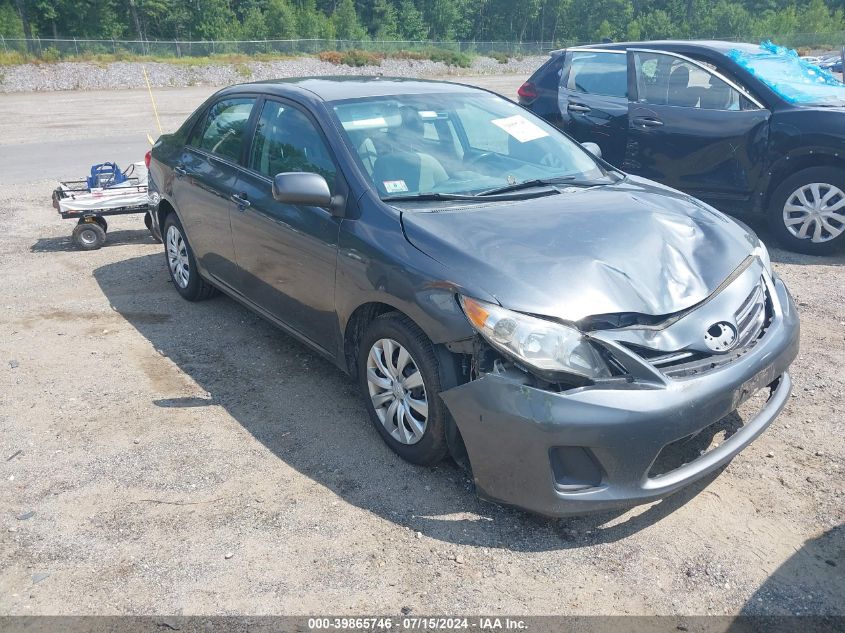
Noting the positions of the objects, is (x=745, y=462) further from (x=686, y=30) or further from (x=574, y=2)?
(x=574, y=2)

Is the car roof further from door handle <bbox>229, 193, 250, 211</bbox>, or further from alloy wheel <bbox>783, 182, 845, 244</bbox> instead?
alloy wheel <bbox>783, 182, 845, 244</bbox>

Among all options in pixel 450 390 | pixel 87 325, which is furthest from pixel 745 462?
pixel 87 325

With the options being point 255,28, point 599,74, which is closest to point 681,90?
point 599,74

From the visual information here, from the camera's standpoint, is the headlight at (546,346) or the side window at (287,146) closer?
the headlight at (546,346)

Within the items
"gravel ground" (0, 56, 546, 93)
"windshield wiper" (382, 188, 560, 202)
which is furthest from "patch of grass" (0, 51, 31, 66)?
"windshield wiper" (382, 188, 560, 202)

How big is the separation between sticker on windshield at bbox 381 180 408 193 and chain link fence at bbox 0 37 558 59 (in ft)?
137

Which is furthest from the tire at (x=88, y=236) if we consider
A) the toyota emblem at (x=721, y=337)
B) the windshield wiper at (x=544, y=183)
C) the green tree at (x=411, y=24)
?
the green tree at (x=411, y=24)

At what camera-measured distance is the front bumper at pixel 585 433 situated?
2879 millimetres

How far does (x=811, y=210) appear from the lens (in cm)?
668

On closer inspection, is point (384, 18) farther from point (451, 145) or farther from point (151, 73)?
point (451, 145)

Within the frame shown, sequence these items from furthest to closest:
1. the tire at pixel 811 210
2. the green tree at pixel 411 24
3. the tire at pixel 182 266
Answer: the green tree at pixel 411 24, the tire at pixel 811 210, the tire at pixel 182 266

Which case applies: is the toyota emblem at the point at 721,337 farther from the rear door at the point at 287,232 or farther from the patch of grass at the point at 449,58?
the patch of grass at the point at 449,58

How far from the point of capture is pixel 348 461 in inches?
→ 149

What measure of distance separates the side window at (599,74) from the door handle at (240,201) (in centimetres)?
464
